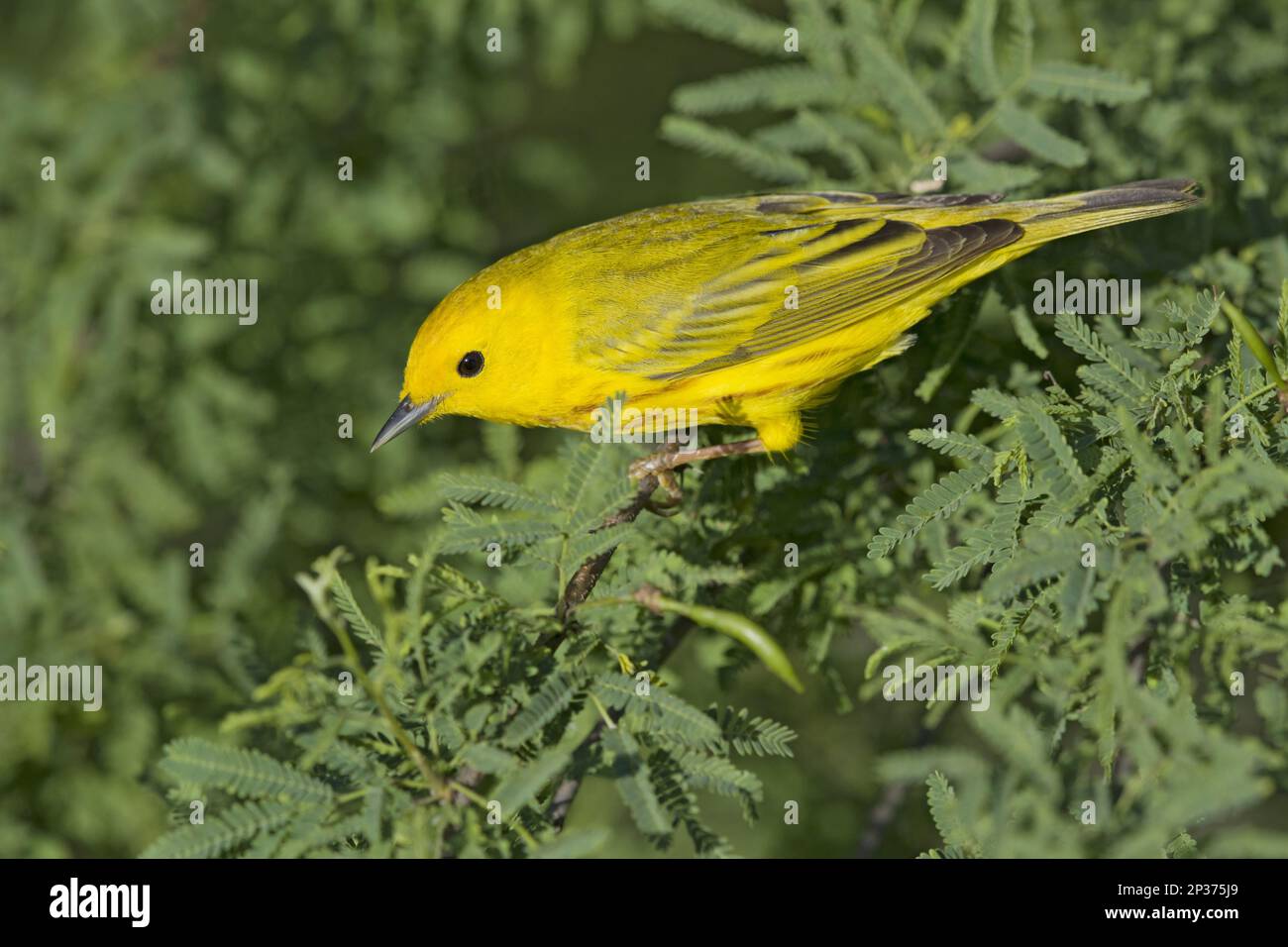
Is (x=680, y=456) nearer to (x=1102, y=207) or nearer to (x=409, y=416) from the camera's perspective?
(x=409, y=416)

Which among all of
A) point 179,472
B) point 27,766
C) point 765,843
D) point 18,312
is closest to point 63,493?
point 179,472

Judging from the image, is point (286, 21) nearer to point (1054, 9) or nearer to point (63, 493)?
point (63, 493)

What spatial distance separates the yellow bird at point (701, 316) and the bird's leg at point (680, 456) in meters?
0.07

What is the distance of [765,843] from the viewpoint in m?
5.11

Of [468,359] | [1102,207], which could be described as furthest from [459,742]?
[1102,207]

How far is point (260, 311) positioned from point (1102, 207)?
352cm

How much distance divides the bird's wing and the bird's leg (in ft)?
1.18

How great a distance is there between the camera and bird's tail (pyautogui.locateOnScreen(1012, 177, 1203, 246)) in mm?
3607

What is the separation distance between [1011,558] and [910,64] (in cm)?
Answer: 268

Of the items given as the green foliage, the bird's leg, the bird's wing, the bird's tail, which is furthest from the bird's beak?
the bird's tail

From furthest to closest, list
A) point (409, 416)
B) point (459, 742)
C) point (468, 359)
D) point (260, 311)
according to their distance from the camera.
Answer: point (260, 311) < point (409, 416) < point (468, 359) < point (459, 742)

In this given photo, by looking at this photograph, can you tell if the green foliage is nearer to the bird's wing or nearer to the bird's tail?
the bird's wing

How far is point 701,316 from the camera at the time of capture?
4039mm

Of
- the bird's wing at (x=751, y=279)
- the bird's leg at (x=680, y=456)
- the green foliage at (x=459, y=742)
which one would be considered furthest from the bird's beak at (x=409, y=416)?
the green foliage at (x=459, y=742)
